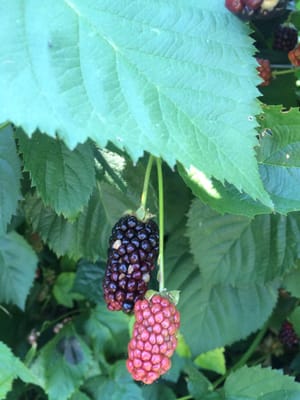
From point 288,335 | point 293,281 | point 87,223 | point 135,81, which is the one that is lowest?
point 288,335

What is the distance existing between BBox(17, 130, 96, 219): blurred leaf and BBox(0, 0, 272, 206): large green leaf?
18cm

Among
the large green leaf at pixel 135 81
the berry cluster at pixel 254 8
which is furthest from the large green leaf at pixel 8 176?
the berry cluster at pixel 254 8

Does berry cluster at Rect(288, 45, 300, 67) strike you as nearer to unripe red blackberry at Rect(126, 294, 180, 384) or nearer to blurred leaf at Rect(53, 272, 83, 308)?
unripe red blackberry at Rect(126, 294, 180, 384)

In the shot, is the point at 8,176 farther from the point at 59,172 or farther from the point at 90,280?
the point at 90,280

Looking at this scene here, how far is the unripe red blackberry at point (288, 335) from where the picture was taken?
52.0 inches

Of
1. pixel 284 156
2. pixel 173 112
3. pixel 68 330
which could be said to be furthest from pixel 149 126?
pixel 68 330

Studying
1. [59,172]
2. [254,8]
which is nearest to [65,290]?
[59,172]

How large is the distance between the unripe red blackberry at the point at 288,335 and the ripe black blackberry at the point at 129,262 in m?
0.63

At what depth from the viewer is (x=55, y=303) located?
1486 mm

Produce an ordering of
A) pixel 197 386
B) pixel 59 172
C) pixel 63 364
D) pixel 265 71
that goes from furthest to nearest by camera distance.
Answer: pixel 63 364 < pixel 197 386 < pixel 265 71 < pixel 59 172

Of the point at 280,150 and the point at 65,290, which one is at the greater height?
the point at 280,150

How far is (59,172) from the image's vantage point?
83 cm

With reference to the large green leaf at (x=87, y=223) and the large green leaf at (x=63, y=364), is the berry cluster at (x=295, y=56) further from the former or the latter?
the large green leaf at (x=63, y=364)

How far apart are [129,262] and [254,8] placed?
0.33 m
